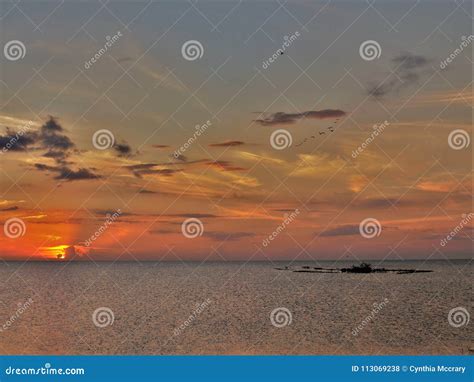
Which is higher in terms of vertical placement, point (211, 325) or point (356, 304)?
point (356, 304)

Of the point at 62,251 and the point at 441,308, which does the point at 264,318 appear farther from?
the point at 62,251

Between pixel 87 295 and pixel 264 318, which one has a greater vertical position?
pixel 264 318

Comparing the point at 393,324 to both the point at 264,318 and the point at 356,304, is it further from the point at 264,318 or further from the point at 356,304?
the point at 356,304

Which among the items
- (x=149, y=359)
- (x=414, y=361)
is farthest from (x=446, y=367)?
(x=149, y=359)

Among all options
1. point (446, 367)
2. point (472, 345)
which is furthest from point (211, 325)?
point (446, 367)

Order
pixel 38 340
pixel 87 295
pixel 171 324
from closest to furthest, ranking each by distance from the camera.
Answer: pixel 38 340
pixel 171 324
pixel 87 295

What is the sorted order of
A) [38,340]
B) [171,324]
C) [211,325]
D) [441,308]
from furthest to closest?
1. [441,308]
2. [171,324]
3. [211,325]
4. [38,340]

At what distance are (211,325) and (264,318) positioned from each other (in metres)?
8.40

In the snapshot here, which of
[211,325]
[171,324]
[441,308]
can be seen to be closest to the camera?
[211,325]

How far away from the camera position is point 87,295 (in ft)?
388

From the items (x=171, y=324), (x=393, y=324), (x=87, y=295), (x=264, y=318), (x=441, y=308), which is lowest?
(x=87, y=295)

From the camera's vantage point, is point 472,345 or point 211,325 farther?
point 211,325

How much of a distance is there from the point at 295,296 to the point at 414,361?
85.5m

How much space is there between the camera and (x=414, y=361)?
83.0 ft
